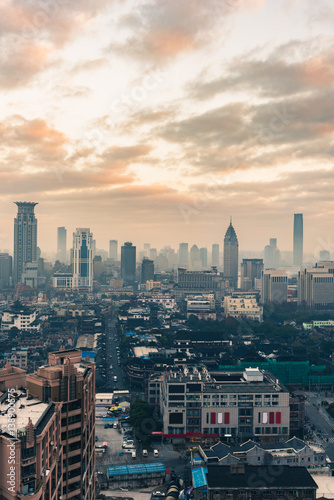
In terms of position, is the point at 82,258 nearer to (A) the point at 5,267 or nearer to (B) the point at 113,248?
(A) the point at 5,267

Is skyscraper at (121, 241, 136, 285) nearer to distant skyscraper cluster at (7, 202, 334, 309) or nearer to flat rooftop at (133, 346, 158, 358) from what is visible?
distant skyscraper cluster at (7, 202, 334, 309)

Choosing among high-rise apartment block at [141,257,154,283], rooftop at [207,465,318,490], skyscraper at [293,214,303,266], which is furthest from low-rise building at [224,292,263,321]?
rooftop at [207,465,318,490]

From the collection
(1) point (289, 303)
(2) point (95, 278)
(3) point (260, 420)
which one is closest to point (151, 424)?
(3) point (260, 420)

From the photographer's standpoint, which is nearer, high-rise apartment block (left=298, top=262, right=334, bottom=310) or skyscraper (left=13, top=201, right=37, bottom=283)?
high-rise apartment block (left=298, top=262, right=334, bottom=310)

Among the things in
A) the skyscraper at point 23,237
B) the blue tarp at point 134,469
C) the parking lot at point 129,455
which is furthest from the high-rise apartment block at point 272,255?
the blue tarp at point 134,469

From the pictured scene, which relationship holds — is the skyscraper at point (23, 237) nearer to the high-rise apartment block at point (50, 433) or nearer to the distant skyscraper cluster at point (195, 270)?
the distant skyscraper cluster at point (195, 270)

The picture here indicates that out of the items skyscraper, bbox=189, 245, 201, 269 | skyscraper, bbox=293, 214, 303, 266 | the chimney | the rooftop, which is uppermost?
skyscraper, bbox=293, 214, 303, 266
